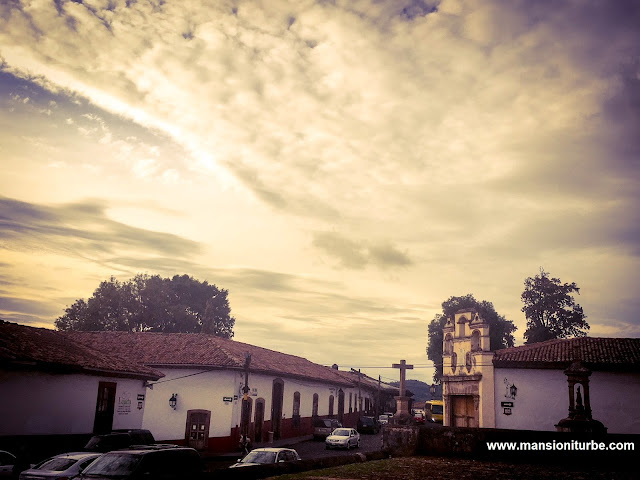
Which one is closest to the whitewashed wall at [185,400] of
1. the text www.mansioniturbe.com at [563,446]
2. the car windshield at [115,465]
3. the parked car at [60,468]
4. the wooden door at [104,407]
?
the wooden door at [104,407]

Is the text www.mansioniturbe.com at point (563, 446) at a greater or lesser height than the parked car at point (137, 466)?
greater

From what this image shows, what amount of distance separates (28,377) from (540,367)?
82.3ft

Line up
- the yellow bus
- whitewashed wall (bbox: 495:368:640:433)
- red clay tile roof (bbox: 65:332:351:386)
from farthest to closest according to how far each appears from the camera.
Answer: the yellow bus < red clay tile roof (bbox: 65:332:351:386) < whitewashed wall (bbox: 495:368:640:433)

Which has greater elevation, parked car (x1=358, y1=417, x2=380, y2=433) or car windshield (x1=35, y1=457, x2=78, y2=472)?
car windshield (x1=35, y1=457, x2=78, y2=472)

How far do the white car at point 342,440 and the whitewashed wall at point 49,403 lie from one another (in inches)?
484

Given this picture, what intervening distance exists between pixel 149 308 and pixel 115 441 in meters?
41.2

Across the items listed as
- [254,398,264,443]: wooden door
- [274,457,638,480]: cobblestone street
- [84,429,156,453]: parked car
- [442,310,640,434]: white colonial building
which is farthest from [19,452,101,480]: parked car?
[442,310,640,434]: white colonial building

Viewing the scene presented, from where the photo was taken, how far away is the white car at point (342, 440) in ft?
97.8

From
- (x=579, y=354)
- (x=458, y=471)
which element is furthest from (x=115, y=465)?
(x=579, y=354)

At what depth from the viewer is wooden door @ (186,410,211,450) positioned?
1073 inches

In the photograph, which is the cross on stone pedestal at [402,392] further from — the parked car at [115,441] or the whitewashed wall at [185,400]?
the parked car at [115,441]

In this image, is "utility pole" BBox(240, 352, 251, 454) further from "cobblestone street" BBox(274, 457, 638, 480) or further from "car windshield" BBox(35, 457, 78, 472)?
"cobblestone street" BBox(274, 457, 638, 480)

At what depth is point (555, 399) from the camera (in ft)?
92.0

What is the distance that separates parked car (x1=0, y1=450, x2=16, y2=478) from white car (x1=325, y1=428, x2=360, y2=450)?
18.3m
